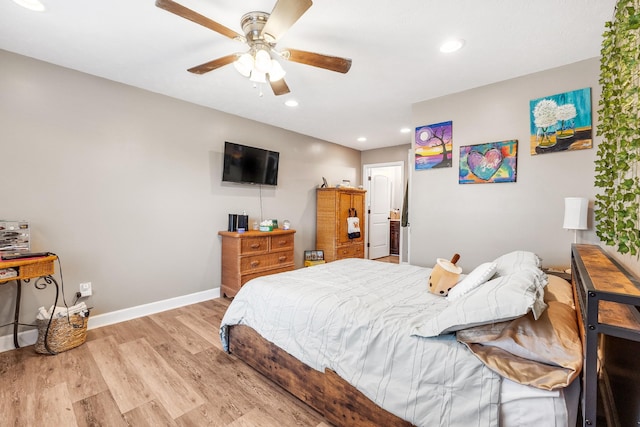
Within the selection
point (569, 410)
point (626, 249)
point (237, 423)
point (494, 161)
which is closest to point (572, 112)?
point (494, 161)

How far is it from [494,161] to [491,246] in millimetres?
896

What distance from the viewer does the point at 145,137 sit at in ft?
10.2

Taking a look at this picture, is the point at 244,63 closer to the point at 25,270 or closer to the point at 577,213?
the point at 25,270

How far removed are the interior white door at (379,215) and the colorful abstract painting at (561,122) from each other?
3694 millimetres

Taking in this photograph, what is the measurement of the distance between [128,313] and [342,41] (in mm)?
3461

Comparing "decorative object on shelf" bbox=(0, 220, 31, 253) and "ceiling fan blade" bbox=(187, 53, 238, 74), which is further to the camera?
"decorative object on shelf" bbox=(0, 220, 31, 253)

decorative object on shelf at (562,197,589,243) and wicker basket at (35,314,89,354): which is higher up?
decorative object on shelf at (562,197,589,243)

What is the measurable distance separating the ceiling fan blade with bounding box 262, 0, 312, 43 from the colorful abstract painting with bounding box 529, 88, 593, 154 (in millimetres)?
2437

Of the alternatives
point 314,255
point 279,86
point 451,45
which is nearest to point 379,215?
point 314,255

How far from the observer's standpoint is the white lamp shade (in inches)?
87.7

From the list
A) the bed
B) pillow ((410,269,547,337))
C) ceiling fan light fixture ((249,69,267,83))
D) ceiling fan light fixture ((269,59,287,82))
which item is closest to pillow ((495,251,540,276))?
the bed

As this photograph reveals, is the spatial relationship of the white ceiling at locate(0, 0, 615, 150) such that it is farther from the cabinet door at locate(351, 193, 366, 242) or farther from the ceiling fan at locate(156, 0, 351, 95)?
the cabinet door at locate(351, 193, 366, 242)

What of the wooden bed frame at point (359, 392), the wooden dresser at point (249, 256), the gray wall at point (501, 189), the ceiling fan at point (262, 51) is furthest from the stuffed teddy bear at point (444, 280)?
the wooden dresser at point (249, 256)

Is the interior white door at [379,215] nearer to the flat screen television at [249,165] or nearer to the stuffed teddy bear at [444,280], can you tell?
the flat screen television at [249,165]
